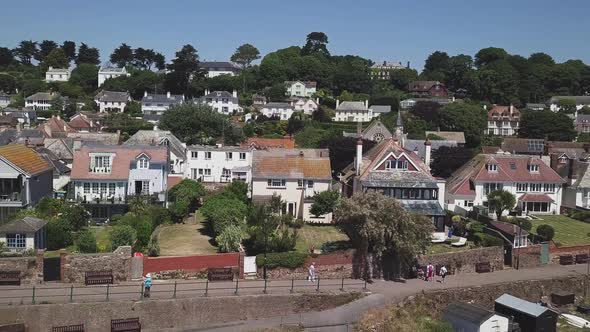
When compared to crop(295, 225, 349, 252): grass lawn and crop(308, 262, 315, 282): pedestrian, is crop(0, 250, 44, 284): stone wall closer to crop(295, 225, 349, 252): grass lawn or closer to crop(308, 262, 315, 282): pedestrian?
crop(308, 262, 315, 282): pedestrian

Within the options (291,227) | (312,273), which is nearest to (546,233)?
(291,227)

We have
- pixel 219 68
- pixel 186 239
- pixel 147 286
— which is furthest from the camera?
pixel 219 68

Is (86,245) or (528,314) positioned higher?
(86,245)

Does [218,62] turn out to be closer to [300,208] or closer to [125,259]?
[300,208]

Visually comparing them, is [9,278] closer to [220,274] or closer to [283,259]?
[220,274]

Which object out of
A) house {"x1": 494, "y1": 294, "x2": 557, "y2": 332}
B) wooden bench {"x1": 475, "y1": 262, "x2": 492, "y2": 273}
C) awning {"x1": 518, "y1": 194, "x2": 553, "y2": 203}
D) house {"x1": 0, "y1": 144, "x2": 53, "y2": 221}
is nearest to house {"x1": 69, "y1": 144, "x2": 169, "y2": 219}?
house {"x1": 0, "y1": 144, "x2": 53, "y2": 221}
